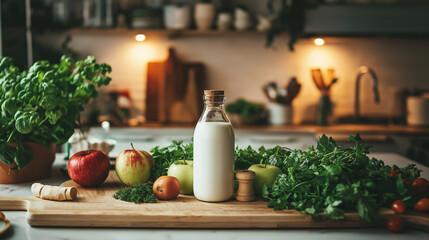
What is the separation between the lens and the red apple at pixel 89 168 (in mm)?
1387

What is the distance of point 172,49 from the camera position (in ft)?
12.9

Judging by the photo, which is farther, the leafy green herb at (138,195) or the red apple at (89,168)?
the red apple at (89,168)

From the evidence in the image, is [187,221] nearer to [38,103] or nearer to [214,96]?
[214,96]

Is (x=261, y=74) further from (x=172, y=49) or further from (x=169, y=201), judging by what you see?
(x=169, y=201)

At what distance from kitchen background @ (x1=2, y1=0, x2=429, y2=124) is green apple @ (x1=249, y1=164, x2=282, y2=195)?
106 inches

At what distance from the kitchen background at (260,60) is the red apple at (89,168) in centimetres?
260

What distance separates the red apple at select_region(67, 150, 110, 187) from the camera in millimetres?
1387

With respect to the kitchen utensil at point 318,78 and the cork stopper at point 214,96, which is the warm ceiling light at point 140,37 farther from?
the cork stopper at point 214,96

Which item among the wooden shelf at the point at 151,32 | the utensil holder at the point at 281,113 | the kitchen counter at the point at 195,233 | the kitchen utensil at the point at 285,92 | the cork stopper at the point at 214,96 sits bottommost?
the kitchen counter at the point at 195,233

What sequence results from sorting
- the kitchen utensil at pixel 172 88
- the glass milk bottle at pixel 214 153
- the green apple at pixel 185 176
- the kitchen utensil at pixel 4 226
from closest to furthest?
the kitchen utensil at pixel 4 226 → the glass milk bottle at pixel 214 153 → the green apple at pixel 185 176 → the kitchen utensil at pixel 172 88

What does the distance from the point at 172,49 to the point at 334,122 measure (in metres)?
1.66

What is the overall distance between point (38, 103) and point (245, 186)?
762 mm

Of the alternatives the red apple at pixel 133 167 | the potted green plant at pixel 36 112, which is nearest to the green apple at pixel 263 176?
the red apple at pixel 133 167

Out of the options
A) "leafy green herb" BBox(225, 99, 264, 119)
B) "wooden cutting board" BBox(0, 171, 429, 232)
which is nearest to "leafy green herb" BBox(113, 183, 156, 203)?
"wooden cutting board" BBox(0, 171, 429, 232)
